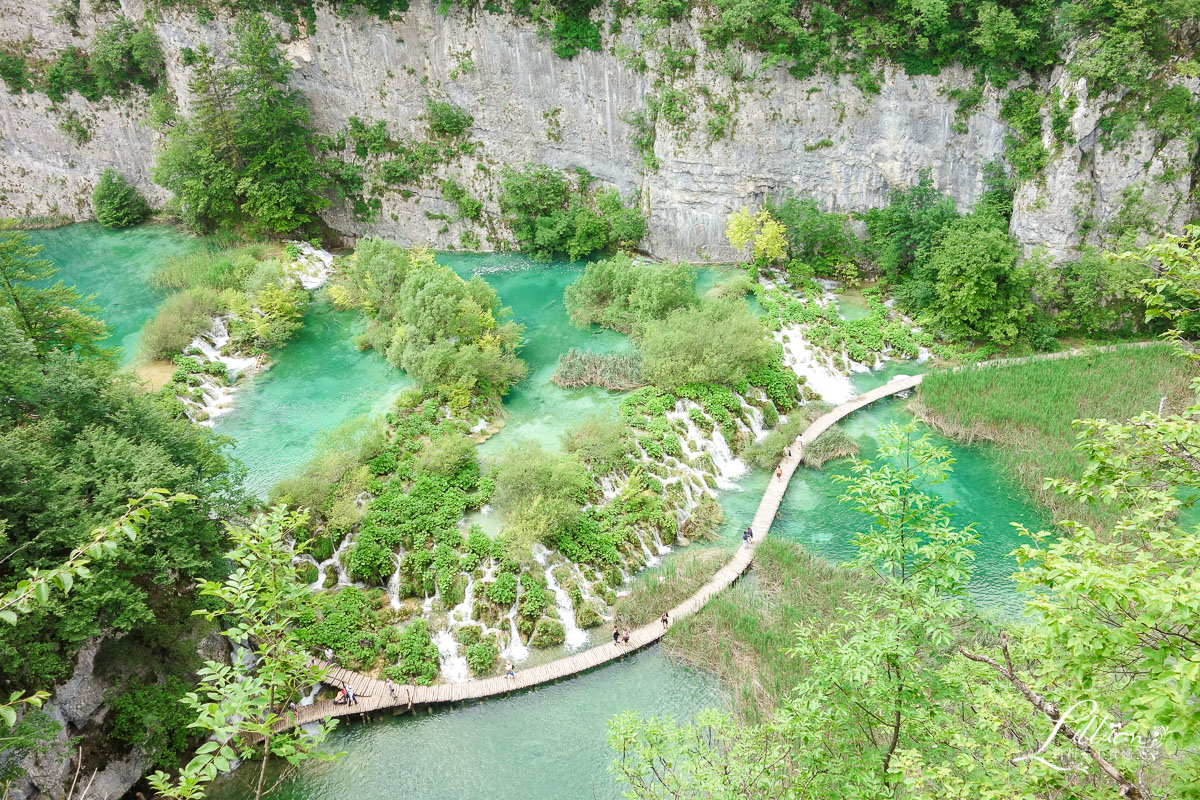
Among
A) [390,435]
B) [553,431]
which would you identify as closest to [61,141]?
[390,435]

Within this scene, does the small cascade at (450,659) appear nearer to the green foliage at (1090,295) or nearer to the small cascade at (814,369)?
the small cascade at (814,369)

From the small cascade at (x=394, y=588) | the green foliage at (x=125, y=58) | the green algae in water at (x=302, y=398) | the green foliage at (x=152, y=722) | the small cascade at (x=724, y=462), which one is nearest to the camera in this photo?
the green foliage at (x=152, y=722)

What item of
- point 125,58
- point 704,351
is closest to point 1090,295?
point 704,351

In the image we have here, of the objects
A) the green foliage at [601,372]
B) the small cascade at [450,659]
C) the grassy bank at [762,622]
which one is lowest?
the small cascade at [450,659]

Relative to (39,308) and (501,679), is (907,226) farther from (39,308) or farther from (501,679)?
(39,308)

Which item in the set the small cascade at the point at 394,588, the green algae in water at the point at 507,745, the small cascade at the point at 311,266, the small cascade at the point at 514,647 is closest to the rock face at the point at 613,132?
the small cascade at the point at 311,266

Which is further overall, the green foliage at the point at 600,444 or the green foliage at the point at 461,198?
the green foliage at the point at 461,198
